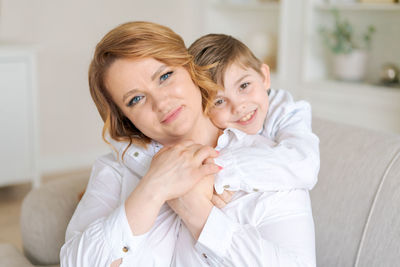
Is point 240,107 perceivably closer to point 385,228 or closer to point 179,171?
point 179,171

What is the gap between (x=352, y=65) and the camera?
11.8 feet

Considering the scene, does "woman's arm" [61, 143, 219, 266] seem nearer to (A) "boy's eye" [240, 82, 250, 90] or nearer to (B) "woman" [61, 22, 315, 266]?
(B) "woman" [61, 22, 315, 266]

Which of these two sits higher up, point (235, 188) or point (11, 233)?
point (235, 188)

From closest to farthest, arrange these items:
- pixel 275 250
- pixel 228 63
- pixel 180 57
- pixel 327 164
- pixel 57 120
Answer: pixel 275 250
pixel 180 57
pixel 228 63
pixel 327 164
pixel 57 120

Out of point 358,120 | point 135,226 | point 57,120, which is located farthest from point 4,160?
point 135,226

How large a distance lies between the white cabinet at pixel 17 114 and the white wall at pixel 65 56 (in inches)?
25.2

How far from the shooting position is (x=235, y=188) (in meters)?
1.15

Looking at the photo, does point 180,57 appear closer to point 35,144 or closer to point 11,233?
point 11,233

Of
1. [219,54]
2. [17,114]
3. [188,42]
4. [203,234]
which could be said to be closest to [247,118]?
[219,54]

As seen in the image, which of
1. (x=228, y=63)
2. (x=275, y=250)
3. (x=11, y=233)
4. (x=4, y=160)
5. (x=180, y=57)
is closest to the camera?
(x=275, y=250)

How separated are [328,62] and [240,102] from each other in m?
2.78

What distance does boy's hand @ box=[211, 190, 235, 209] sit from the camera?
1.16 m

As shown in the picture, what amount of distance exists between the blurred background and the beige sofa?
6.35 ft

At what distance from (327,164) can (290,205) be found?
0.34 metres
